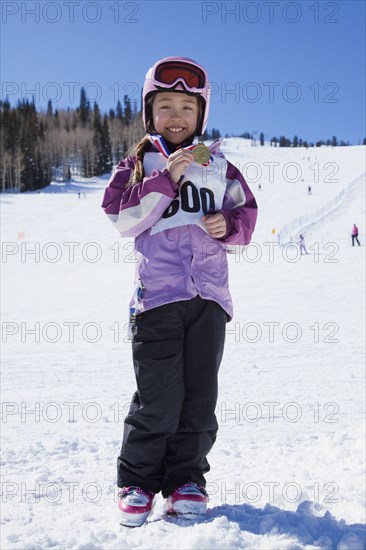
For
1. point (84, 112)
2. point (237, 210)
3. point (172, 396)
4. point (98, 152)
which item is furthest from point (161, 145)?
point (84, 112)

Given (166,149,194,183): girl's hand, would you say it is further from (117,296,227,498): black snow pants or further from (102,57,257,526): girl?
(117,296,227,498): black snow pants

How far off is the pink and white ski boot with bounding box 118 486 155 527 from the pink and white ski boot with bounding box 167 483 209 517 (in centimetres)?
11

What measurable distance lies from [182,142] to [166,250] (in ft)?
2.15

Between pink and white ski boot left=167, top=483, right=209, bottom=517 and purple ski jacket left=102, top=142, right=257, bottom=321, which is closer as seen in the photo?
pink and white ski boot left=167, top=483, right=209, bottom=517

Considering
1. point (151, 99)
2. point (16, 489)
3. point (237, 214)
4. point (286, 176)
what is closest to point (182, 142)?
point (151, 99)

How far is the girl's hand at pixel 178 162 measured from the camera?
2.45m

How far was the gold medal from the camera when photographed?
8.11ft

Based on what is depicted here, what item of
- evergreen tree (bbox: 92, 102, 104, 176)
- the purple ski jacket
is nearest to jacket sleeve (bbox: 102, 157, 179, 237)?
the purple ski jacket

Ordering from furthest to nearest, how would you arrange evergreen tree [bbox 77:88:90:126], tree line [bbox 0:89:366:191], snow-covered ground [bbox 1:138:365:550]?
evergreen tree [bbox 77:88:90:126] < tree line [bbox 0:89:366:191] < snow-covered ground [bbox 1:138:365:550]

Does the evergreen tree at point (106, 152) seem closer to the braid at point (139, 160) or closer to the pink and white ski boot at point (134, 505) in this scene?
the braid at point (139, 160)

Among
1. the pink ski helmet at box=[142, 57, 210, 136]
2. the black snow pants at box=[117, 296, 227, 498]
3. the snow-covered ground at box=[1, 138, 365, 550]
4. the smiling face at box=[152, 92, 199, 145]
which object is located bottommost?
the snow-covered ground at box=[1, 138, 365, 550]

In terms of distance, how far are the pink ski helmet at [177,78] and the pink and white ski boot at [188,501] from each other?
6.81 ft

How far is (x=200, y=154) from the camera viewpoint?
8.14 feet

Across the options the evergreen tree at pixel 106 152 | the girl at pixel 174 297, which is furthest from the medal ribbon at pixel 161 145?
the evergreen tree at pixel 106 152
